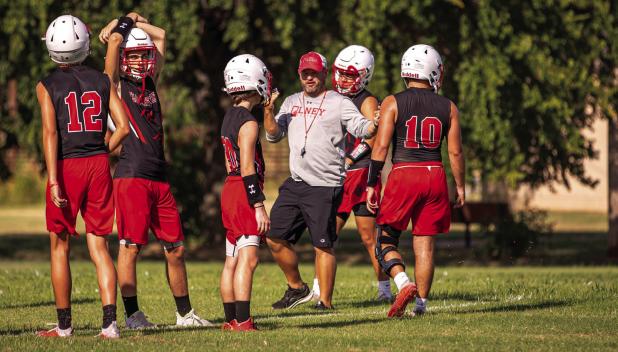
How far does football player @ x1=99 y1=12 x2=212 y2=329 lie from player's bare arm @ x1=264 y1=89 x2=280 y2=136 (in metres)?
0.86

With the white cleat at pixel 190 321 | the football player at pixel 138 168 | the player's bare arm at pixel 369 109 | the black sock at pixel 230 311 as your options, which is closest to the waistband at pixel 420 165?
the player's bare arm at pixel 369 109

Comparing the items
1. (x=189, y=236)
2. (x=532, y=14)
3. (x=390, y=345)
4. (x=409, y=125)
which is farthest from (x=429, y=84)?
(x=189, y=236)

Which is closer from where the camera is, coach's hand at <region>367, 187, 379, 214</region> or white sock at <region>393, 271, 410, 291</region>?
white sock at <region>393, 271, 410, 291</region>

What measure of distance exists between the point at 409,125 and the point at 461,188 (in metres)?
0.71

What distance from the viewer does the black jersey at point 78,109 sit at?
9.23 m

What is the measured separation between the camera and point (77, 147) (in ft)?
30.4

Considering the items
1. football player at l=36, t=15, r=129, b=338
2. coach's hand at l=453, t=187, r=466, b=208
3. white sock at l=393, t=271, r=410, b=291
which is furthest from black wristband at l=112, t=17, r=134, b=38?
coach's hand at l=453, t=187, r=466, b=208

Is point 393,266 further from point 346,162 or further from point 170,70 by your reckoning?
point 170,70

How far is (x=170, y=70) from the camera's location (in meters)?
21.7

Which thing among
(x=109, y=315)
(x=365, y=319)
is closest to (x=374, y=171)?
(x=365, y=319)

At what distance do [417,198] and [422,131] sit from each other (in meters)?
0.56

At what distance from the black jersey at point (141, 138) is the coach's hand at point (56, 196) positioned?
3.55ft

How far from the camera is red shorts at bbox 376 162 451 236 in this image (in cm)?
1072

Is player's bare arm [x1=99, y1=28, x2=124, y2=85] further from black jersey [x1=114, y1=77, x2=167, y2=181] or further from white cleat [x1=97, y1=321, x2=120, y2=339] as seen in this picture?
white cleat [x1=97, y1=321, x2=120, y2=339]
